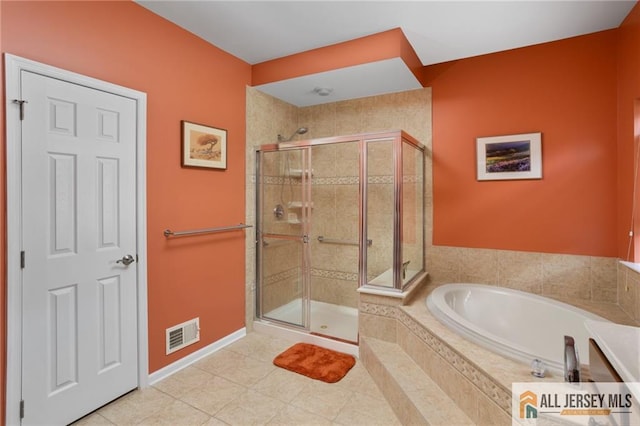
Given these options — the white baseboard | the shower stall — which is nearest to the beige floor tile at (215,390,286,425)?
the white baseboard

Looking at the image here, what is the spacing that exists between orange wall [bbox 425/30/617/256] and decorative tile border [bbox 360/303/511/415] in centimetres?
108

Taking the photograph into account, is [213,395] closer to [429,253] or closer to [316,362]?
[316,362]

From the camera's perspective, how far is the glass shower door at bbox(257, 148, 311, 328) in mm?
3129

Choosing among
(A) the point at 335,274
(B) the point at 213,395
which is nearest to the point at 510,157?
(A) the point at 335,274

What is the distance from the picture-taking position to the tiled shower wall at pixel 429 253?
8.45ft

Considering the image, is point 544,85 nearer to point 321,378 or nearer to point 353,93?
point 353,93

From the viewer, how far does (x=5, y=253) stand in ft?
5.24

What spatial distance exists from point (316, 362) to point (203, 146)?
2.00 meters

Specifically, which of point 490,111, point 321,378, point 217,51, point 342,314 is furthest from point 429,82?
point 321,378

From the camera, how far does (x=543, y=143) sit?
8.98ft

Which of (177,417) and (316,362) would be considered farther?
(316,362)

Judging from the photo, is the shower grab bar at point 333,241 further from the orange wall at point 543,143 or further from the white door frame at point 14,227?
the white door frame at point 14,227

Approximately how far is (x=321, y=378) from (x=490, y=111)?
2752mm

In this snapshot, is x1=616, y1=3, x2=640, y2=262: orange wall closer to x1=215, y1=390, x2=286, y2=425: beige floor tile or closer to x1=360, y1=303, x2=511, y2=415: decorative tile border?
x1=360, y1=303, x2=511, y2=415: decorative tile border
